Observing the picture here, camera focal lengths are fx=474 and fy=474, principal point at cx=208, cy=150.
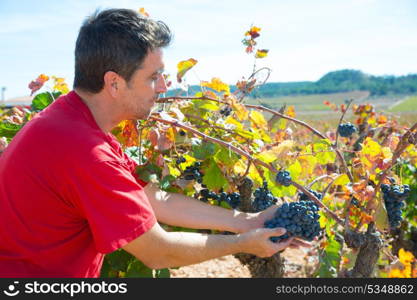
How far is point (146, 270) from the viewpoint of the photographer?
2.25 metres

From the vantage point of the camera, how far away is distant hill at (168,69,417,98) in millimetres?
A: 116312

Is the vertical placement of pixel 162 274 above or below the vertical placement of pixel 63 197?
below

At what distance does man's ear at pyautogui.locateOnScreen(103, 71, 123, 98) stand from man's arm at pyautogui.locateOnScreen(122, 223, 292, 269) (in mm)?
542

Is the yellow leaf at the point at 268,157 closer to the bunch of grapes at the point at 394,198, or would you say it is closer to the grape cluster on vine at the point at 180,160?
the grape cluster on vine at the point at 180,160

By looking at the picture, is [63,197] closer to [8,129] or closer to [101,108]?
[101,108]

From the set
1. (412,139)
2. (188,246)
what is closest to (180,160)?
(188,246)

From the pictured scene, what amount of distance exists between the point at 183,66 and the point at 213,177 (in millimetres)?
603

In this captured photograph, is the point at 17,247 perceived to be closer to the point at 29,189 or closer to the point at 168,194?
the point at 29,189

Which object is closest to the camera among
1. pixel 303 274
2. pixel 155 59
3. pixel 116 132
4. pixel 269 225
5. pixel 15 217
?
pixel 15 217

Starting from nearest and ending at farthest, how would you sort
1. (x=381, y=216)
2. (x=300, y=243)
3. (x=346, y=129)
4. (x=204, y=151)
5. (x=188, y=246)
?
(x=188, y=246)
(x=300, y=243)
(x=381, y=216)
(x=204, y=151)
(x=346, y=129)

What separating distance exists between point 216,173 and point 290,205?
53cm

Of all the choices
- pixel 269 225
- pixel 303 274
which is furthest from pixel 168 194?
pixel 303 274

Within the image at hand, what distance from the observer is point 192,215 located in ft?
7.25

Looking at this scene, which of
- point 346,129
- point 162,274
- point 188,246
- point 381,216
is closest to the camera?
point 188,246
